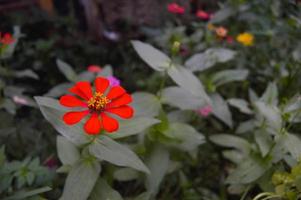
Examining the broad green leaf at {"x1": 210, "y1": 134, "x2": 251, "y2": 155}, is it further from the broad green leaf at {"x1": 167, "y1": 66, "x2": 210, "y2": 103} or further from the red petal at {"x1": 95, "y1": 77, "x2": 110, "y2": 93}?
the red petal at {"x1": 95, "y1": 77, "x2": 110, "y2": 93}

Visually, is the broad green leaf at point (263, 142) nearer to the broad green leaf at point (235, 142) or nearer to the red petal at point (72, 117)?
the broad green leaf at point (235, 142)

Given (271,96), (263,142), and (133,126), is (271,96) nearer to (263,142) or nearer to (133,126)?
(263,142)

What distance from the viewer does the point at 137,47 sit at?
933mm

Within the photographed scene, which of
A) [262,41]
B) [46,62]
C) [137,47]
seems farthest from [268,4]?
[46,62]

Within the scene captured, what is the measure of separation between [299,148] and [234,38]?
104 centimetres

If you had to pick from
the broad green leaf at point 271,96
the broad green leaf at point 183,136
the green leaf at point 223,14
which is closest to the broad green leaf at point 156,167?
the broad green leaf at point 183,136

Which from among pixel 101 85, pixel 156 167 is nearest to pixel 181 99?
pixel 156 167

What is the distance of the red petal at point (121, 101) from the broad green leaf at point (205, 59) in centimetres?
43

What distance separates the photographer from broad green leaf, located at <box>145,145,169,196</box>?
0.87 meters

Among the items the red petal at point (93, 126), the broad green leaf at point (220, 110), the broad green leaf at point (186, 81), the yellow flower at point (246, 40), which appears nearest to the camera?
the red petal at point (93, 126)

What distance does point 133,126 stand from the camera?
754mm

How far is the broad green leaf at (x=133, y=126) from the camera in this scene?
739mm

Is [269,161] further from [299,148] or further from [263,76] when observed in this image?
[263,76]

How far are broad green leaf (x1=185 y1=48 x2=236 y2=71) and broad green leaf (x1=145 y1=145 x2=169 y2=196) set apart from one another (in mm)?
313
